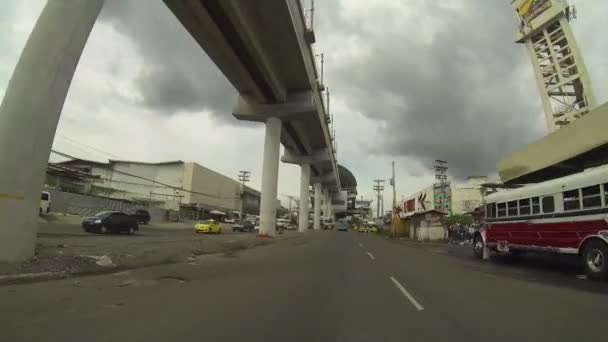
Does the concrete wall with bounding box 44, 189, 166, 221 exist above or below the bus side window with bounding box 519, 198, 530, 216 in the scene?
above

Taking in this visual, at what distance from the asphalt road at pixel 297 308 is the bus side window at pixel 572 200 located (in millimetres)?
2338

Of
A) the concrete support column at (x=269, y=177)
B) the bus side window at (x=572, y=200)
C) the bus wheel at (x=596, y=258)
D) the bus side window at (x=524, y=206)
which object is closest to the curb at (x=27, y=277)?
the bus wheel at (x=596, y=258)

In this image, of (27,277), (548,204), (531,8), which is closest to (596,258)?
(548,204)

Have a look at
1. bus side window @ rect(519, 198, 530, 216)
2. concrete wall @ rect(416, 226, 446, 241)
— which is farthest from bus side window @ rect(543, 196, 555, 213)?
concrete wall @ rect(416, 226, 446, 241)

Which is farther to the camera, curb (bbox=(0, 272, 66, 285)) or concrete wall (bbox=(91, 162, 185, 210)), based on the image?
concrete wall (bbox=(91, 162, 185, 210))

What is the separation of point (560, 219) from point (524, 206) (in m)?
2.32

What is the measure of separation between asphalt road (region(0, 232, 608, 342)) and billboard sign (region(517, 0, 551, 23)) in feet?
178

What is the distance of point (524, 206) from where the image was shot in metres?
15.7

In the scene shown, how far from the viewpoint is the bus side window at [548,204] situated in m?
13.9

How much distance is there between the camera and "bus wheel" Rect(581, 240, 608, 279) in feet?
36.8

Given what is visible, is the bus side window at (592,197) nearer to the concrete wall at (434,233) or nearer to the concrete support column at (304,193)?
the concrete wall at (434,233)

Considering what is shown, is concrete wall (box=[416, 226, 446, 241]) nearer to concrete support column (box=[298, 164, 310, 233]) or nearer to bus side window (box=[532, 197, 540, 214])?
concrete support column (box=[298, 164, 310, 233])

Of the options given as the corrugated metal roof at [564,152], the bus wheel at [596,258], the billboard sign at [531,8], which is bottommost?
the bus wheel at [596,258]

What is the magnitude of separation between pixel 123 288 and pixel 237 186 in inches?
4139
